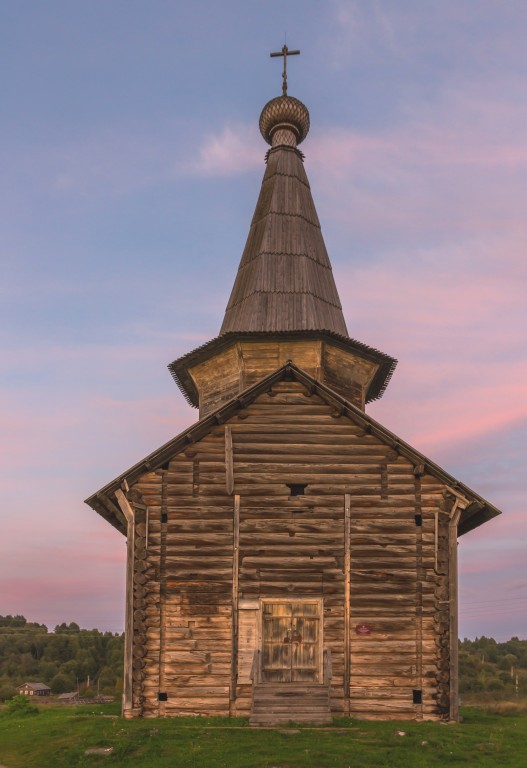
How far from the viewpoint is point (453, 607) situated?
1847cm

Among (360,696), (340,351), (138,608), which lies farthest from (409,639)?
(340,351)

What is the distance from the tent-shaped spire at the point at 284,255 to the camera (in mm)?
25766

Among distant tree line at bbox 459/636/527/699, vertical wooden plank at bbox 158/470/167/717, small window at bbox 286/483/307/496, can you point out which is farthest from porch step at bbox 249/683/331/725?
distant tree line at bbox 459/636/527/699

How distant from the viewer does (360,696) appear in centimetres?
1822

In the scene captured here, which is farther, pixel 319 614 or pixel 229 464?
pixel 229 464

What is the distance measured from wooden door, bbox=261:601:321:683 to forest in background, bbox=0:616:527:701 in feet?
82.7

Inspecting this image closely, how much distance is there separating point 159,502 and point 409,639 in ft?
22.2

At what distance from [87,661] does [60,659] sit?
915cm

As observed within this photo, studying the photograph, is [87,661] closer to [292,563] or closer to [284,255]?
[284,255]

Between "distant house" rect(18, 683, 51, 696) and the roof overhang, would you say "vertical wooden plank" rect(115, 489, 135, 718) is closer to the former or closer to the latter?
the roof overhang

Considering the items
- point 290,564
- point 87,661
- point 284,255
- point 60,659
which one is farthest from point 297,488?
point 60,659

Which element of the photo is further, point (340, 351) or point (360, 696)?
point (340, 351)

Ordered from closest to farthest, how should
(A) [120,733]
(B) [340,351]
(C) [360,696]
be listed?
1. (A) [120,733]
2. (C) [360,696]
3. (B) [340,351]

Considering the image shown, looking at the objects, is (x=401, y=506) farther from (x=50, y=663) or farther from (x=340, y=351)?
(x=50, y=663)
